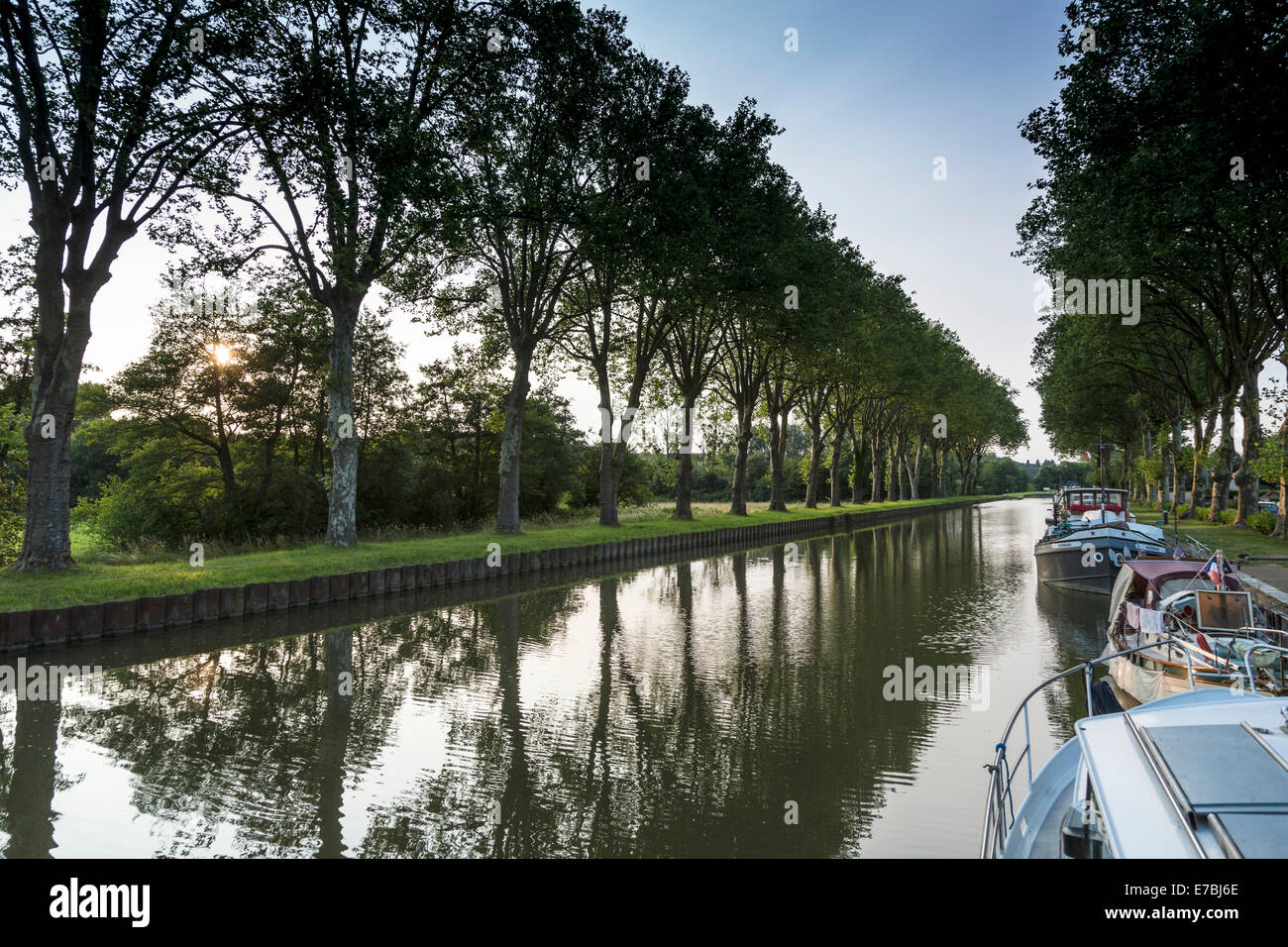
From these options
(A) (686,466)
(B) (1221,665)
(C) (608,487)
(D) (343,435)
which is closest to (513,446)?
(D) (343,435)

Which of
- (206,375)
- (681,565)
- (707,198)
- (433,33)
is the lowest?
(681,565)

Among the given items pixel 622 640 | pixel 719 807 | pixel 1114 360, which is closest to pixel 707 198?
pixel 622 640

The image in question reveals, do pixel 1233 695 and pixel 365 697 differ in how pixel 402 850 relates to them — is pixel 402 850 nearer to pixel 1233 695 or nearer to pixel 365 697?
pixel 365 697

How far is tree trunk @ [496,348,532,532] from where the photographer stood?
25.5 metres

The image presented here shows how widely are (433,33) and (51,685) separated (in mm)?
16998

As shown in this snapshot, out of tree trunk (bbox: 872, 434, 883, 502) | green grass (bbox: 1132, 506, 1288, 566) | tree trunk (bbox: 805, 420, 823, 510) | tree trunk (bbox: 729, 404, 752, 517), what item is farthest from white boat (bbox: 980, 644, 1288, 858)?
tree trunk (bbox: 872, 434, 883, 502)

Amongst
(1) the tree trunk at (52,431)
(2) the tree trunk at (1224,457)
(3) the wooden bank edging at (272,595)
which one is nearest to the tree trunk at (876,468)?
(2) the tree trunk at (1224,457)

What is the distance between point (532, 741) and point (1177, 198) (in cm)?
1785

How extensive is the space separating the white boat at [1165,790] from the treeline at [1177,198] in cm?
1516

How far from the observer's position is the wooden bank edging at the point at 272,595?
1164 centimetres

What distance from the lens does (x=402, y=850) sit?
5555 mm
